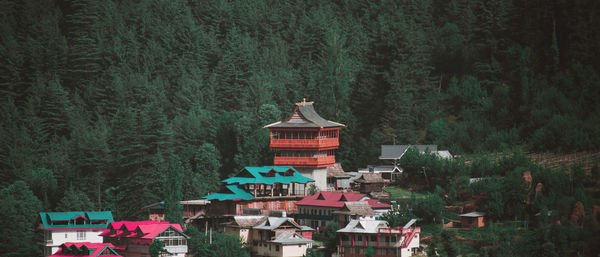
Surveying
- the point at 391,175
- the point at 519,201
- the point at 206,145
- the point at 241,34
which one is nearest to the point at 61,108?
the point at 206,145

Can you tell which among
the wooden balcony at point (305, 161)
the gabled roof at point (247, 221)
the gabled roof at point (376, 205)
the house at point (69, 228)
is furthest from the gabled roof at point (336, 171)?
the house at point (69, 228)

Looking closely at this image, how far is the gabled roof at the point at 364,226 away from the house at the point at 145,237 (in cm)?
1291

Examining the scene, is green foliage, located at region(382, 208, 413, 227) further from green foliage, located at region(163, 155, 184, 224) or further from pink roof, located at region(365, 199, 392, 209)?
green foliage, located at region(163, 155, 184, 224)

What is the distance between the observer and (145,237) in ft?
242

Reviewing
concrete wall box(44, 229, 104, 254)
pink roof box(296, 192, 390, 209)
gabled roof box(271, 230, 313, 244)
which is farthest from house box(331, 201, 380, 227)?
concrete wall box(44, 229, 104, 254)

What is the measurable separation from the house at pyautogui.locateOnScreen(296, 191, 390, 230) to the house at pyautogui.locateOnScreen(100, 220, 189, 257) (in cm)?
1102

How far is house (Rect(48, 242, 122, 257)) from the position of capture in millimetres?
74562

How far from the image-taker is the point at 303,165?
87.4 metres

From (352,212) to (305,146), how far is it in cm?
1386

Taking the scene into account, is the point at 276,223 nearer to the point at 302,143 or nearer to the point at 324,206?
the point at 324,206

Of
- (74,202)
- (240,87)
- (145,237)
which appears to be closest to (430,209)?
(145,237)

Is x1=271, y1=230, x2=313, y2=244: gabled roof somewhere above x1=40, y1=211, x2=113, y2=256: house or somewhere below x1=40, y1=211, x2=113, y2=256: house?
below

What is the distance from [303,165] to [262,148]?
7.13 metres

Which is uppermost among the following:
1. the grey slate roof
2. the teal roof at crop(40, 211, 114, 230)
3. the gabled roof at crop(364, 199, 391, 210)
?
the grey slate roof
